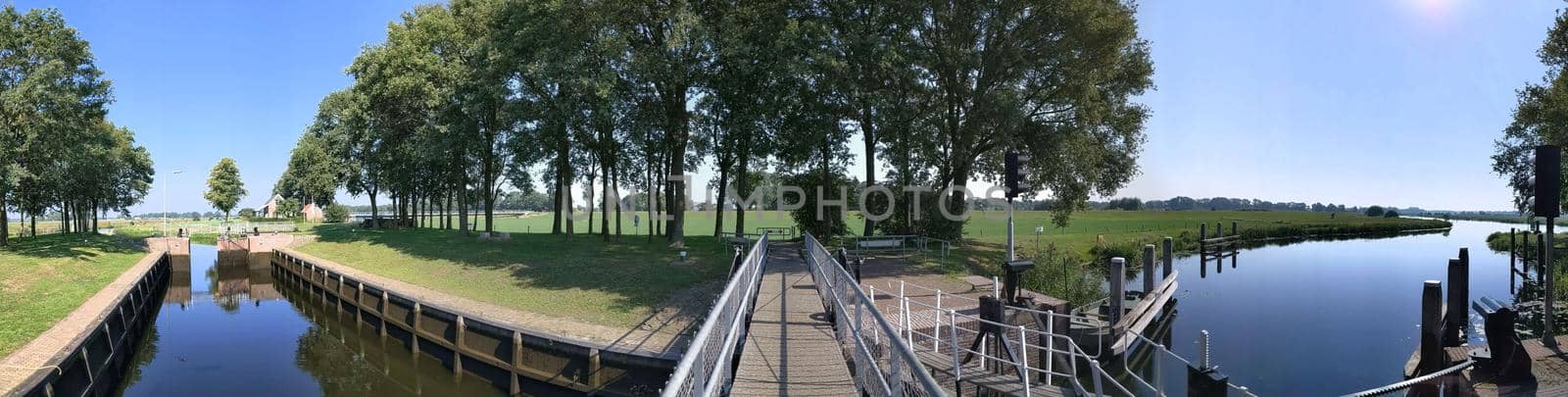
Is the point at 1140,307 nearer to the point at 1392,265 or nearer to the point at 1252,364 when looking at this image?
the point at 1252,364

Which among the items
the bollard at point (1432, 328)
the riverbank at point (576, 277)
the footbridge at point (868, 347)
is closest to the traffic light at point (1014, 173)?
the footbridge at point (868, 347)

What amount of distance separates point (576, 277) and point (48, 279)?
16705 mm

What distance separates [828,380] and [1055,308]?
8.49 m

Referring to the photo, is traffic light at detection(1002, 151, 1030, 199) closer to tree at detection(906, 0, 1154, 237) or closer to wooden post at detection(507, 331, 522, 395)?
wooden post at detection(507, 331, 522, 395)

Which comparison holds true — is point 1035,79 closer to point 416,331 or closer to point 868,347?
point 868,347

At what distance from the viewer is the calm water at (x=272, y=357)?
15289 mm

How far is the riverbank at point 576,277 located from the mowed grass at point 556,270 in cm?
3

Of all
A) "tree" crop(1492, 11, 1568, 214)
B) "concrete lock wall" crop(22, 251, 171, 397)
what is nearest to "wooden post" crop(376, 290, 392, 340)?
"concrete lock wall" crop(22, 251, 171, 397)

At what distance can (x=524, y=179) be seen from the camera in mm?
43938

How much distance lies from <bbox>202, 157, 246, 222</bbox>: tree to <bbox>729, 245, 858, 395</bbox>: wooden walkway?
85.2 meters

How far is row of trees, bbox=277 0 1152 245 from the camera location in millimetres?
25312

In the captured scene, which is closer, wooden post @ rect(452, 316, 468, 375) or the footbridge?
the footbridge

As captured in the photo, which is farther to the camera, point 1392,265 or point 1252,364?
point 1392,265

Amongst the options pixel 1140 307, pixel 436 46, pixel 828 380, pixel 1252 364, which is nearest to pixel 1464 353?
pixel 1252 364
